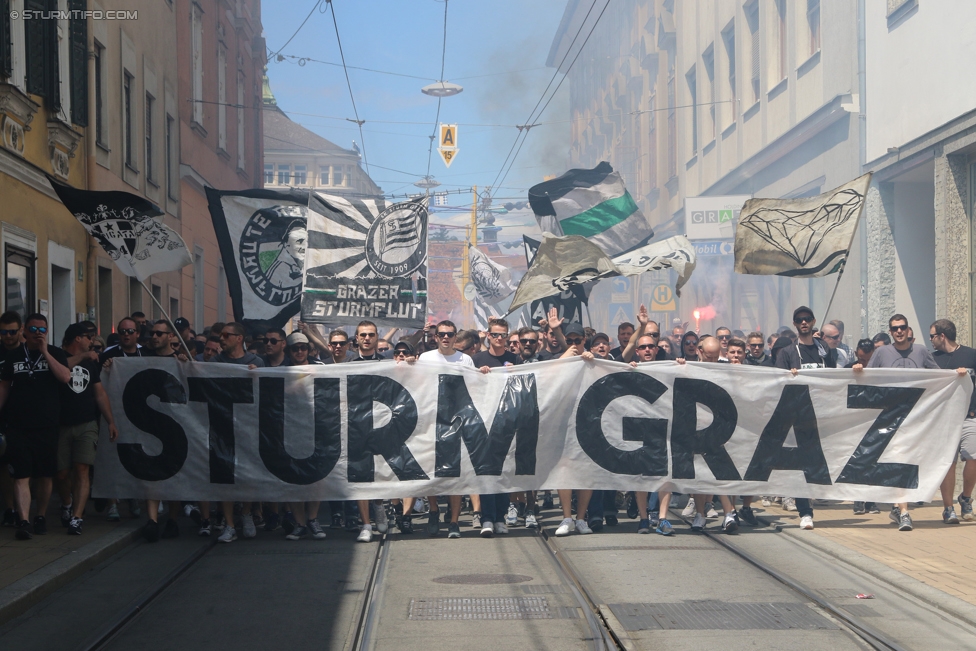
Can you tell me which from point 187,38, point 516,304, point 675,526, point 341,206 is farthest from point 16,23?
point 187,38

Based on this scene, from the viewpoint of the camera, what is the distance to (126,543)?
9.72m

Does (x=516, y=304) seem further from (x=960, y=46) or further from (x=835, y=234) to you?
(x=960, y=46)

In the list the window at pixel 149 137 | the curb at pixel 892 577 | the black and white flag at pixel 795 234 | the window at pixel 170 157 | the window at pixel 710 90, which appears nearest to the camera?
the curb at pixel 892 577

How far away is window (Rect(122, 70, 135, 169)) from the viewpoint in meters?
19.7

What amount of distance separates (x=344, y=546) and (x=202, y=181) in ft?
58.2

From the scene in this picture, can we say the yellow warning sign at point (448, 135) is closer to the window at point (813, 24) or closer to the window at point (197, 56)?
the window at point (197, 56)

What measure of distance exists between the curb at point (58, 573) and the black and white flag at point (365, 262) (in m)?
3.04

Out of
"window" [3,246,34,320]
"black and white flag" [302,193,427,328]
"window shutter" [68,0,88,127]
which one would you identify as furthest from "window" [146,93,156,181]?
"black and white flag" [302,193,427,328]

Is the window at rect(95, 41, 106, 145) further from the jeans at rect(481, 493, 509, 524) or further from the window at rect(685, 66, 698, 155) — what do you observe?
the window at rect(685, 66, 698, 155)

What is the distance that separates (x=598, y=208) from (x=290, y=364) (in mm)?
6027

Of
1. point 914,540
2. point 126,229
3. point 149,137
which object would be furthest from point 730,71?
point 914,540

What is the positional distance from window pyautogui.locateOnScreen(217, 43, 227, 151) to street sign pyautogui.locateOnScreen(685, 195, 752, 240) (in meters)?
11.8

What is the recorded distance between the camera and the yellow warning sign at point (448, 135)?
Result: 38750mm

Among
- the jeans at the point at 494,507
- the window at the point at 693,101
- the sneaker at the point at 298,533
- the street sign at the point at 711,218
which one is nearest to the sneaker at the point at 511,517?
the jeans at the point at 494,507
